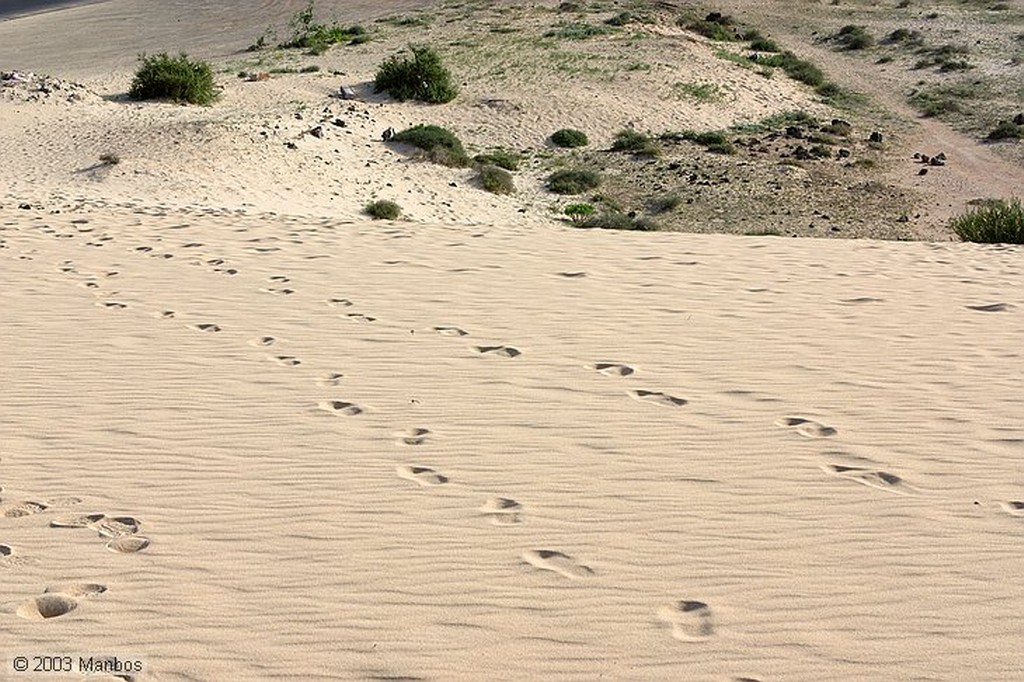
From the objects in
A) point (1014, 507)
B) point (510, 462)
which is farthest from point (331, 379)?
point (1014, 507)

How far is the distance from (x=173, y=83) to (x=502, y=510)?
899 inches

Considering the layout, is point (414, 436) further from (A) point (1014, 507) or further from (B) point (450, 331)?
(A) point (1014, 507)

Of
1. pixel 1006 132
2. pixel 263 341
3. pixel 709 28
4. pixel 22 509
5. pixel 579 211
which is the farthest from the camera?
pixel 709 28

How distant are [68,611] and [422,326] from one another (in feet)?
16.1

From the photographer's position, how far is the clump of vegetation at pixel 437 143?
2353 cm

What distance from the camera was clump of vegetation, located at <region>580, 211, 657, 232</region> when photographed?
1912cm

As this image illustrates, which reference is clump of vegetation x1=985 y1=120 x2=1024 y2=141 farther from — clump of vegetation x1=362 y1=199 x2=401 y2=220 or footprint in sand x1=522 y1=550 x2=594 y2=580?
footprint in sand x1=522 y1=550 x2=594 y2=580

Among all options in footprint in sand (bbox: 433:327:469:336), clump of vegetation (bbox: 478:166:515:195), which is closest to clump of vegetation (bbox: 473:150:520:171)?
clump of vegetation (bbox: 478:166:515:195)

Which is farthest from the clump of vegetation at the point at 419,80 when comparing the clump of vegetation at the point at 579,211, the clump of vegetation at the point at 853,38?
the clump of vegetation at the point at 853,38

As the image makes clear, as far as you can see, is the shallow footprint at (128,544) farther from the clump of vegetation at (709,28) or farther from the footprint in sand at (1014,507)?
the clump of vegetation at (709,28)

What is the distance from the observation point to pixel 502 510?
18.4 ft

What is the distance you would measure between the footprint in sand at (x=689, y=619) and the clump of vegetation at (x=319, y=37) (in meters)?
31.7

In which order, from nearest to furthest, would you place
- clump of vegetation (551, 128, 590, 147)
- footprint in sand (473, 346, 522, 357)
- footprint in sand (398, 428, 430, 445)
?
footprint in sand (398, 428, 430, 445), footprint in sand (473, 346, 522, 357), clump of vegetation (551, 128, 590, 147)

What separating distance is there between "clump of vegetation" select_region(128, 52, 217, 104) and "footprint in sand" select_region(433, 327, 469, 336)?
18959 mm
